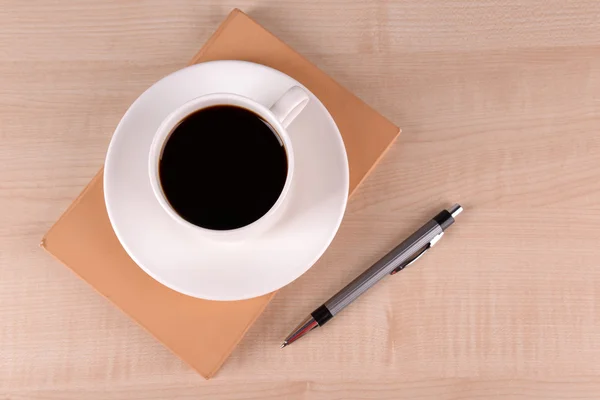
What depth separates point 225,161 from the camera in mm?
554

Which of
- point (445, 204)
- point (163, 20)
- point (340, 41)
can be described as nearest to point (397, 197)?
point (445, 204)

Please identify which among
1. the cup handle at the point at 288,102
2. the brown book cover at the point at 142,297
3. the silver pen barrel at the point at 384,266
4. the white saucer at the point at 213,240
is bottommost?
the brown book cover at the point at 142,297

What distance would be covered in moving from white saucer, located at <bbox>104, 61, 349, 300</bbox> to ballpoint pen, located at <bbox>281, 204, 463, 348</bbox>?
9 cm

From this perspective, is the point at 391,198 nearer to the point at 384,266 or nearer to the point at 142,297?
the point at 384,266

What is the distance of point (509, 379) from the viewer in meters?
0.65

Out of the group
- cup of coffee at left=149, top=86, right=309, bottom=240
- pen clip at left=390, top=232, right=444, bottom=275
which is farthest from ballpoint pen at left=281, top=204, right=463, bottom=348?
cup of coffee at left=149, top=86, right=309, bottom=240

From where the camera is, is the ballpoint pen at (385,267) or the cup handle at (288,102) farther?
the ballpoint pen at (385,267)

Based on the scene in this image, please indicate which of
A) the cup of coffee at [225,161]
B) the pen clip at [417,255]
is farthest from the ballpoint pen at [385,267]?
the cup of coffee at [225,161]

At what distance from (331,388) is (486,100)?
0.36m

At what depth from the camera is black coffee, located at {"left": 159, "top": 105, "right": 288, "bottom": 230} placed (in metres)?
0.54

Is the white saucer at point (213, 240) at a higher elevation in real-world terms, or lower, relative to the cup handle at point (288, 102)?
lower

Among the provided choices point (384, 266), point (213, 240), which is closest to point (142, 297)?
point (213, 240)

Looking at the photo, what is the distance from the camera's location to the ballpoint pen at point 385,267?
641 millimetres

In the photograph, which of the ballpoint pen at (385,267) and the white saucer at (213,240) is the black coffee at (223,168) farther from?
the ballpoint pen at (385,267)
